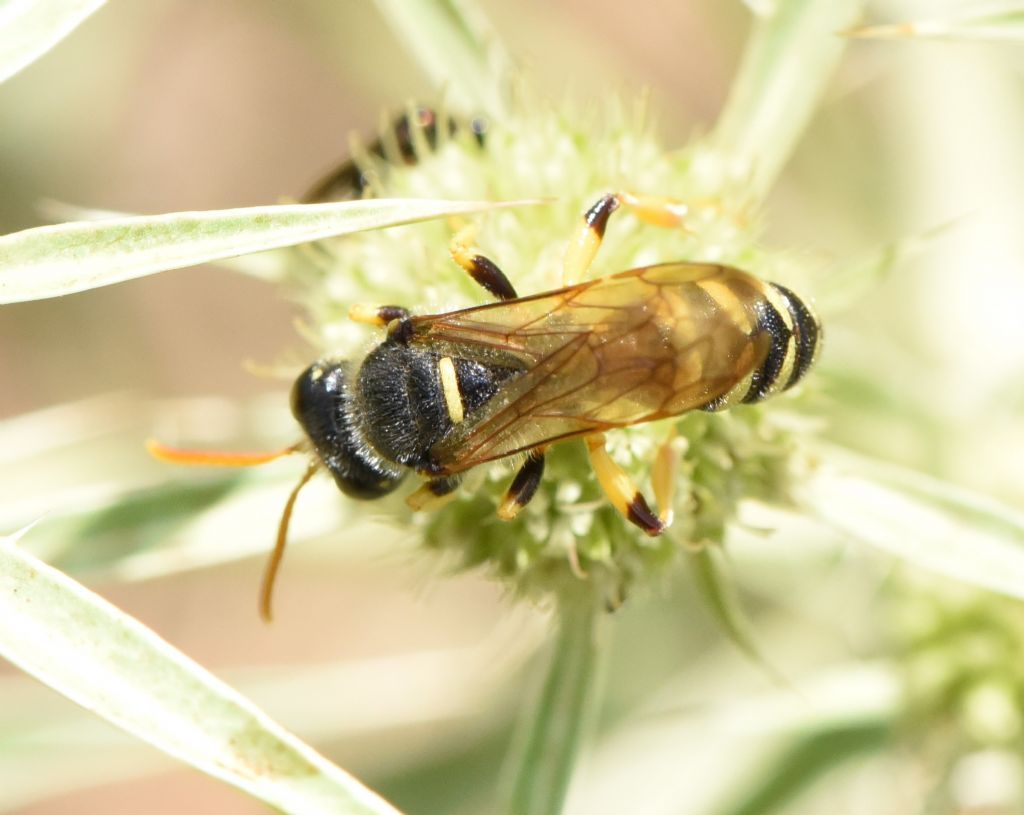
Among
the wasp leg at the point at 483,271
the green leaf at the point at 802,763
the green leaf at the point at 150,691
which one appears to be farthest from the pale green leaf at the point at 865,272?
the green leaf at the point at 150,691

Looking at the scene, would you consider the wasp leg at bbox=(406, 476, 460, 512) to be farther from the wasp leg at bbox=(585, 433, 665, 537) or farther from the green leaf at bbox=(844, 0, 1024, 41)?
the green leaf at bbox=(844, 0, 1024, 41)

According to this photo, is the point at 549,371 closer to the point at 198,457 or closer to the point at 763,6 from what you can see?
the point at 198,457

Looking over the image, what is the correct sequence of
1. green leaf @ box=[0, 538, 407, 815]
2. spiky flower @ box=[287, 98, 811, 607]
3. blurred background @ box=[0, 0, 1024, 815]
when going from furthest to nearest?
blurred background @ box=[0, 0, 1024, 815] < spiky flower @ box=[287, 98, 811, 607] < green leaf @ box=[0, 538, 407, 815]

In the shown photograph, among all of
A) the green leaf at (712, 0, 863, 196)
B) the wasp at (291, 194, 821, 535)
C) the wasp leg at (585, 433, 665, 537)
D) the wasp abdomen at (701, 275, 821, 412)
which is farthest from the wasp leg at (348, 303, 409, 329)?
the green leaf at (712, 0, 863, 196)

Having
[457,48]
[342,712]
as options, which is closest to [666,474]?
[457,48]

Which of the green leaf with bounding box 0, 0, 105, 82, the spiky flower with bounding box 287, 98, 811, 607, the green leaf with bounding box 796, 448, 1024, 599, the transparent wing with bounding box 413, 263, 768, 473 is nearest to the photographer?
the green leaf with bounding box 0, 0, 105, 82

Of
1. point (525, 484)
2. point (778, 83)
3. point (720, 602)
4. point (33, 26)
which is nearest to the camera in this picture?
point (33, 26)
